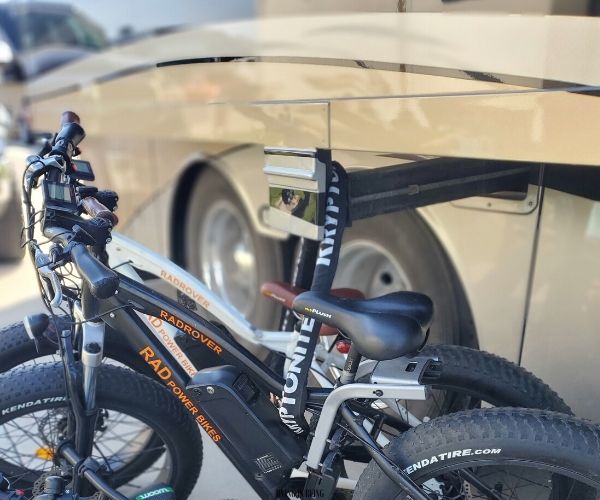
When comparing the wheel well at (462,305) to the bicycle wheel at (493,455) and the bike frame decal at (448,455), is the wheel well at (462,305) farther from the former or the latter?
the bike frame decal at (448,455)

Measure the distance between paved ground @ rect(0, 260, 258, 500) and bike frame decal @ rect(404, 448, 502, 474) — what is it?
115 cm

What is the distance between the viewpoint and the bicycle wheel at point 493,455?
1.44 metres

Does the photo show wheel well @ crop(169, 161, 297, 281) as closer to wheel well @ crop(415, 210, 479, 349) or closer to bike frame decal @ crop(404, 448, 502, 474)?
wheel well @ crop(415, 210, 479, 349)

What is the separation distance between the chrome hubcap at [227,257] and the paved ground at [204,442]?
4.15 ft

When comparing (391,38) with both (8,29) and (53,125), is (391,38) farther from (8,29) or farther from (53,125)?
(8,29)

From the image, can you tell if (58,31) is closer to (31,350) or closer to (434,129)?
(31,350)

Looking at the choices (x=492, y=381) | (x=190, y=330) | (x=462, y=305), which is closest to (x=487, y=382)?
(x=492, y=381)

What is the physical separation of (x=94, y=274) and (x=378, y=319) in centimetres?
73

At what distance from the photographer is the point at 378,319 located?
1550 mm

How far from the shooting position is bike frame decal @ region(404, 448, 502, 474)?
4.82ft

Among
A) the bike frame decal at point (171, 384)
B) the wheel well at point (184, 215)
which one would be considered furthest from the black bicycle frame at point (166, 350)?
the wheel well at point (184, 215)

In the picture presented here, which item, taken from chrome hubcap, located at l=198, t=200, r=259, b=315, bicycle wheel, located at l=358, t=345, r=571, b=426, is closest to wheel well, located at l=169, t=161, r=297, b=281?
chrome hubcap, located at l=198, t=200, r=259, b=315

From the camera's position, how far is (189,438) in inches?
82.3

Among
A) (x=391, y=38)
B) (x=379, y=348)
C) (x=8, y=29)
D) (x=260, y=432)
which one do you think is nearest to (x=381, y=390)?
(x=379, y=348)
